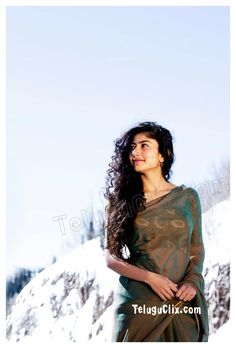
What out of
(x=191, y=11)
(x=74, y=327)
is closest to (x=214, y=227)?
(x=74, y=327)

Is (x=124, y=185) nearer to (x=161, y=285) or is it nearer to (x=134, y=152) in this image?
(x=134, y=152)

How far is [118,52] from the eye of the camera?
2875mm

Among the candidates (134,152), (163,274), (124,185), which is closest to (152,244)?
(163,274)

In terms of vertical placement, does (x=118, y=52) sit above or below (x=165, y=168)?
above

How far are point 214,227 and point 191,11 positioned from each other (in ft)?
2.75

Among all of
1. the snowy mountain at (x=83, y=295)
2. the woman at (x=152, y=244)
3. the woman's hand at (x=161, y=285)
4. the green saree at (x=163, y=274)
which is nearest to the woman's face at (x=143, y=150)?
the woman at (x=152, y=244)

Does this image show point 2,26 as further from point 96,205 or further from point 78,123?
point 96,205

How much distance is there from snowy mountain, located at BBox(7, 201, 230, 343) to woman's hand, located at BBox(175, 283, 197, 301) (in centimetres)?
8

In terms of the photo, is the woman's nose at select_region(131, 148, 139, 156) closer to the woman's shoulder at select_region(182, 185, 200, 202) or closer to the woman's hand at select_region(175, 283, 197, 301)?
the woman's shoulder at select_region(182, 185, 200, 202)

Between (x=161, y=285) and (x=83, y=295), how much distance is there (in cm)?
31

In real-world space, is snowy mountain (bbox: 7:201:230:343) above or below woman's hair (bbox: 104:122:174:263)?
below

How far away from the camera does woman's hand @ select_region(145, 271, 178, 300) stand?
2768mm

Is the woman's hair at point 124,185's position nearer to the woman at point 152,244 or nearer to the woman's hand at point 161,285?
the woman at point 152,244

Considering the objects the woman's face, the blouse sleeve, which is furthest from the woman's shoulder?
the woman's face
